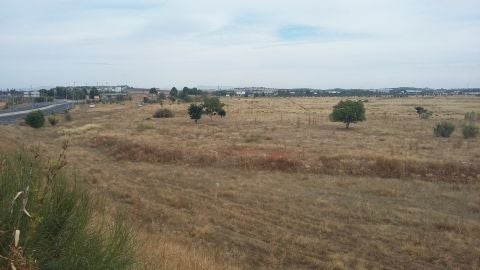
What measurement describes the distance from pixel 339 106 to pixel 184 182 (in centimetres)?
3576

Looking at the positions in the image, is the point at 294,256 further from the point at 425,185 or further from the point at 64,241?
the point at 425,185

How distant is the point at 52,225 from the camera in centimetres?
505

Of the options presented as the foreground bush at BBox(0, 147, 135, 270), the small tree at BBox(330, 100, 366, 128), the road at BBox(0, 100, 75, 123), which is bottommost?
the road at BBox(0, 100, 75, 123)

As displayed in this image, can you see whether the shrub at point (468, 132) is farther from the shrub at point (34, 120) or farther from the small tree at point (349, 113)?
the shrub at point (34, 120)

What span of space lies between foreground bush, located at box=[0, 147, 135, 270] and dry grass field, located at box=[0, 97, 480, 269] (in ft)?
6.81

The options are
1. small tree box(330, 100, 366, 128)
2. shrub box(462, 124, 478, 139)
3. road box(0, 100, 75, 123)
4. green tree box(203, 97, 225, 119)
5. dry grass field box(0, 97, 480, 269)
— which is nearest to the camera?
dry grass field box(0, 97, 480, 269)

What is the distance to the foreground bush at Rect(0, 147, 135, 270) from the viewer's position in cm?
450

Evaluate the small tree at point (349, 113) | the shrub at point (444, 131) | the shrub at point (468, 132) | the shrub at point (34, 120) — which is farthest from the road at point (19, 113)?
the shrub at point (468, 132)

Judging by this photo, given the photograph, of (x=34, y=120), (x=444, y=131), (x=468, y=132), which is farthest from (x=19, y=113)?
(x=468, y=132)

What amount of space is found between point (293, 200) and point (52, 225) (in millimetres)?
16331

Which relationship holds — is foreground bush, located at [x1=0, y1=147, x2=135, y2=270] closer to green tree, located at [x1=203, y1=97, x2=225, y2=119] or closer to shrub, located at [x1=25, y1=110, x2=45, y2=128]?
shrub, located at [x1=25, y1=110, x2=45, y2=128]

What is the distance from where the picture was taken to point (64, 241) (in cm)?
504

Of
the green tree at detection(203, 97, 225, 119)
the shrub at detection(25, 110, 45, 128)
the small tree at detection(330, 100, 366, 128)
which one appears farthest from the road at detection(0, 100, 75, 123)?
the small tree at detection(330, 100, 366, 128)

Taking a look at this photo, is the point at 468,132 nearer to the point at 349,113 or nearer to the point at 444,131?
the point at 444,131
